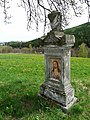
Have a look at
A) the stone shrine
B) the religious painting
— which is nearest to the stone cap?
the stone shrine

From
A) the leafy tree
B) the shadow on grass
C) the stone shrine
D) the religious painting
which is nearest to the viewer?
the shadow on grass

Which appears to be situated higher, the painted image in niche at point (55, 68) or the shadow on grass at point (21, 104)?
the painted image in niche at point (55, 68)

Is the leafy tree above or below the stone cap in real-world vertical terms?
below

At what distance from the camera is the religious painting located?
7.27m

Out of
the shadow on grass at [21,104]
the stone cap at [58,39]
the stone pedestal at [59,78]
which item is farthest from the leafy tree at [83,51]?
the stone cap at [58,39]

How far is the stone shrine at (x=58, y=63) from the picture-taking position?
7.02 metres

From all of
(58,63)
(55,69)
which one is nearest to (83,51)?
(55,69)

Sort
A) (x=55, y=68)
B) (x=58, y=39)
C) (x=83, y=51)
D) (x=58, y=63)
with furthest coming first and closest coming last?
(x=83, y=51) → (x=55, y=68) → (x=58, y=63) → (x=58, y=39)

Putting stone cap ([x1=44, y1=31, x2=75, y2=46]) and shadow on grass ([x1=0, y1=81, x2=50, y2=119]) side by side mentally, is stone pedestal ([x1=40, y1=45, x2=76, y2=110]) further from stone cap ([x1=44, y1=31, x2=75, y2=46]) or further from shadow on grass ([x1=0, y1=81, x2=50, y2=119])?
shadow on grass ([x1=0, y1=81, x2=50, y2=119])

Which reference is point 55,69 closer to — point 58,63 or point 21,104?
point 58,63

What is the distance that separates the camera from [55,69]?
7387 millimetres

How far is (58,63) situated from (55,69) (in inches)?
10.3

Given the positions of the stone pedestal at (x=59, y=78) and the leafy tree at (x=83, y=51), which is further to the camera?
the leafy tree at (x=83, y=51)

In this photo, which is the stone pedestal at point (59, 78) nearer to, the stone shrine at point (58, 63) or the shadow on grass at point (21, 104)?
the stone shrine at point (58, 63)
